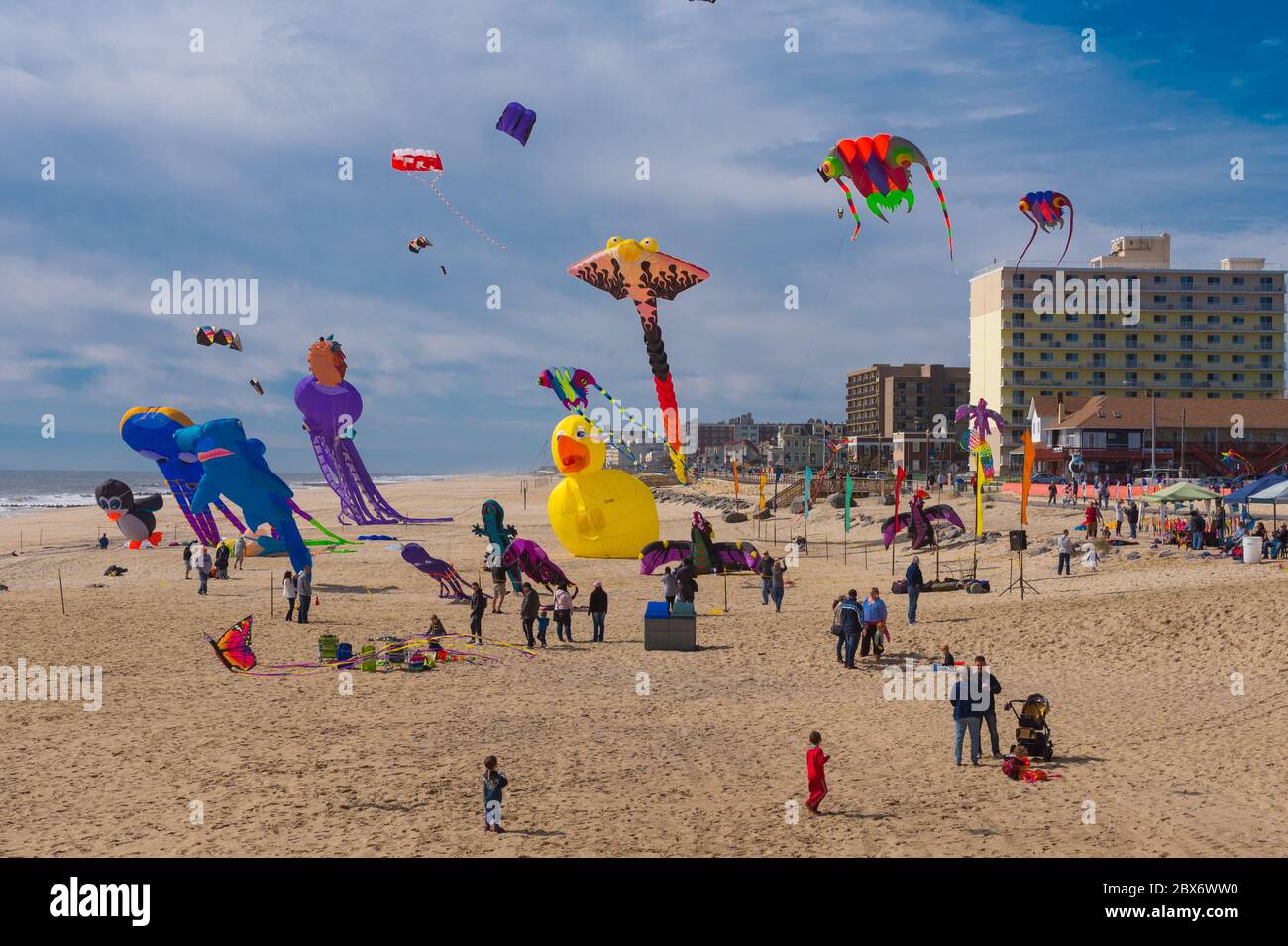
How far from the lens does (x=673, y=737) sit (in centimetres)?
1162

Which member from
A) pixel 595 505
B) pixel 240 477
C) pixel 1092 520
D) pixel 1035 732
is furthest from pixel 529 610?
pixel 1092 520

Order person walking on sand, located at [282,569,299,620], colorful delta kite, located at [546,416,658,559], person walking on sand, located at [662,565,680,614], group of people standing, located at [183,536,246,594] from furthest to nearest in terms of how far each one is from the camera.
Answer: colorful delta kite, located at [546,416,658,559], group of people standing, located at [183,536,246,594], person walking on sand, located at [282,569,299,620], person walking on sand, located at [662,565,680,614]

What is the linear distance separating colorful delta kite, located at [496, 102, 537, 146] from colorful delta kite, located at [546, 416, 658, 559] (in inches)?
408

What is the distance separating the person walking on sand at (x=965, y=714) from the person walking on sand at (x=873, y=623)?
5262mm

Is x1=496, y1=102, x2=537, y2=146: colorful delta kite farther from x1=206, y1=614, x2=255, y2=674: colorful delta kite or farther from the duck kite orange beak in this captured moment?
x1=206, y1=614, x2=255, y2=674: colorful delta kite

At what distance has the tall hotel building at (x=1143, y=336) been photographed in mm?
84750

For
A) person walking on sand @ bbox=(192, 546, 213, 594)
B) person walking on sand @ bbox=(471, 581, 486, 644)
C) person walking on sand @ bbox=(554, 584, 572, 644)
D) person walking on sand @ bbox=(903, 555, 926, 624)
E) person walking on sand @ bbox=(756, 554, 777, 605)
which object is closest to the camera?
person walking on sand @ bbox=(471, 581, 486, 644)

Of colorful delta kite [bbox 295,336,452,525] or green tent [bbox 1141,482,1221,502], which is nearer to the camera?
green tent [bbox 1141,482,1221,502]

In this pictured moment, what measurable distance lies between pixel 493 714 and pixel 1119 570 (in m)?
15.6

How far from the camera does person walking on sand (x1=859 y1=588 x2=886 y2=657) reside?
15648 mm

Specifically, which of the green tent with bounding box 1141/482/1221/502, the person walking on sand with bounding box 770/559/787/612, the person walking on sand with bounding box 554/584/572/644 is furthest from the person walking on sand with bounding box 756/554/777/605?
the green tent with bounding box 1141/482/1221/502

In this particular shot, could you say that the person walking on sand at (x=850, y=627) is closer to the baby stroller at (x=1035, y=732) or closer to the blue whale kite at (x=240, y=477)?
the baby stroller at (x=1035, y=732)

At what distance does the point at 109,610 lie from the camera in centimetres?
2186

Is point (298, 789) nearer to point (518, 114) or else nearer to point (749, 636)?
point (749, 636)
